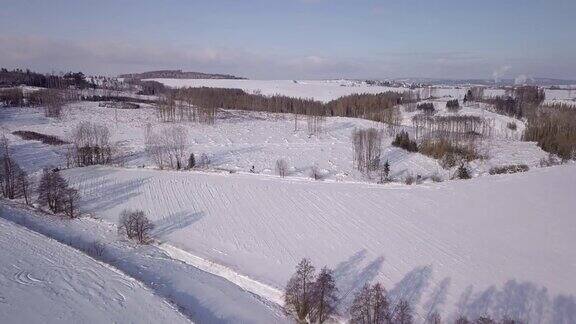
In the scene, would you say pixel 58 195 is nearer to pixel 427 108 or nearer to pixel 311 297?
pixel 311 297

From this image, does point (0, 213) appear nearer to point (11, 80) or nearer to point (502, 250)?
point (502, 250)

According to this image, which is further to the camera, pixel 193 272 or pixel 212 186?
pixel 212 186

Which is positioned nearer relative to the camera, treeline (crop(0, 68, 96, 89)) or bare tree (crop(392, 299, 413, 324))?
bare tree (crop(392, 299, 413, 324))

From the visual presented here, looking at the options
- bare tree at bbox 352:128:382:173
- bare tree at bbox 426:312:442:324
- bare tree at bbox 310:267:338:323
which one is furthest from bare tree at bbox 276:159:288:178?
bare tree at bbox 426:312:442:324

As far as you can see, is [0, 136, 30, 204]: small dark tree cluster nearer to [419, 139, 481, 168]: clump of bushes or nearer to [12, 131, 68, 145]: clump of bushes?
[12, 131, 68, 145]: clump of bushes

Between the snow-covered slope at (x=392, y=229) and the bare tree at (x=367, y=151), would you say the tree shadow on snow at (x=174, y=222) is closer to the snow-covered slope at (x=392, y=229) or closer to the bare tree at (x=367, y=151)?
the snow-covered slope at (x=392, y=229)

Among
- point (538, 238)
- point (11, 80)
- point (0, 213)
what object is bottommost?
point (538, 238)

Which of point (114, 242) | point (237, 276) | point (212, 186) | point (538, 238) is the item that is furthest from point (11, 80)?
point (538, 238)
